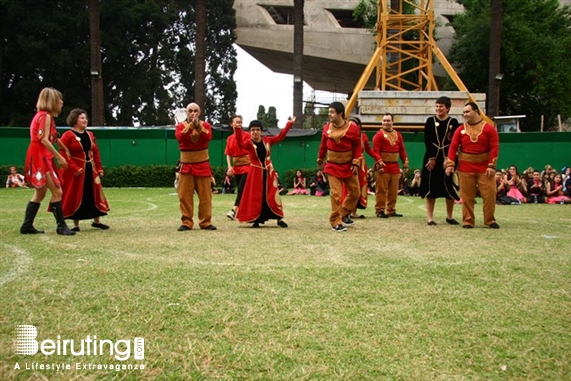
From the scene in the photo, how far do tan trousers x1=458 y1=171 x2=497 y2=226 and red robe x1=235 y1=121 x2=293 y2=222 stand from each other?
2.93 metres

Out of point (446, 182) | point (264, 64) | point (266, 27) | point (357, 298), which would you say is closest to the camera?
point (357, 298)

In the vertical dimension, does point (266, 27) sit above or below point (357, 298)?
above

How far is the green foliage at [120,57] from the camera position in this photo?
34438 mm

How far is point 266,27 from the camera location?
4112cm

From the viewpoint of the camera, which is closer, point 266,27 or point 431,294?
point 431,294

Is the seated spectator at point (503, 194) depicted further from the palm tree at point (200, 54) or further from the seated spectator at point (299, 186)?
the palm tree at point (200, 54)

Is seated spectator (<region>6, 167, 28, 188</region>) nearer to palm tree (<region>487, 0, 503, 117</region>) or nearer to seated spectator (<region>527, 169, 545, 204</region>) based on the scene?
seated spectator (<region>527, 169, 545, 204</region>)

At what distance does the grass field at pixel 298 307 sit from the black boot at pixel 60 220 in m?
0.92

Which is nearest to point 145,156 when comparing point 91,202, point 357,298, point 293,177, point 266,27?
point 293,177

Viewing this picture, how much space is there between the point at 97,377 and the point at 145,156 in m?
22.7

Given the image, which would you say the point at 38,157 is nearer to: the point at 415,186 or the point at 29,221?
the point at 29,221

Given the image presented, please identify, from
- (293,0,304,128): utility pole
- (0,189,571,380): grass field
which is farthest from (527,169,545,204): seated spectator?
(293,0,304,128): utility pole

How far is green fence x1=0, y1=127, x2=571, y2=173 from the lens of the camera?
74.5 ft

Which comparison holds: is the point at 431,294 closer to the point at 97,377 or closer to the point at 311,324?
the point at 311,324
